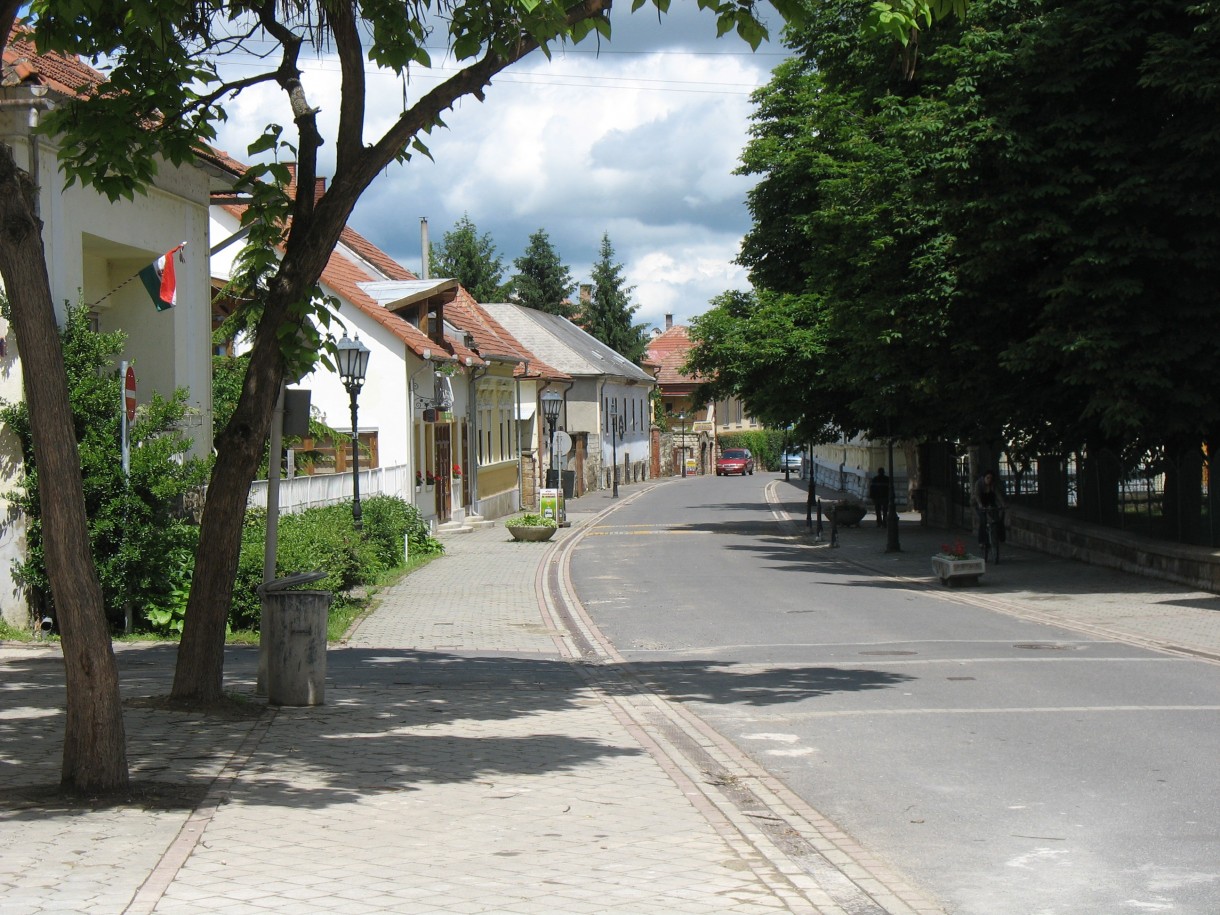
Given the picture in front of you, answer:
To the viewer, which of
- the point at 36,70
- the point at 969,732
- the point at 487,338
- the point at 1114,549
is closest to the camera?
the point at 969,732

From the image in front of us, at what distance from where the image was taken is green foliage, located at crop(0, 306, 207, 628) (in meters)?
15.1

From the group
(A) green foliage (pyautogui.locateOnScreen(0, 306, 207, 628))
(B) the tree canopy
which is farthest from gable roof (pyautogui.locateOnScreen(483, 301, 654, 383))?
(A) green foliage (pyautogui.locateOnScreen(0, 306, 207, 628))

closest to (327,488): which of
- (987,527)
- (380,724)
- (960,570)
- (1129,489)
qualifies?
(960,570)

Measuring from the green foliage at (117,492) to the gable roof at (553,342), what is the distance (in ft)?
180

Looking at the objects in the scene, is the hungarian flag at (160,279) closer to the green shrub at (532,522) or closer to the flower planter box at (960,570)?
the flower planter box at (960,570)

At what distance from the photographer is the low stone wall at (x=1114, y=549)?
19.6 meters

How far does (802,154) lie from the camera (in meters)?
36.0

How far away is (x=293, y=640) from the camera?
34.2 feet

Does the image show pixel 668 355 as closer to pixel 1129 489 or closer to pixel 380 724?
pixel 1129 489

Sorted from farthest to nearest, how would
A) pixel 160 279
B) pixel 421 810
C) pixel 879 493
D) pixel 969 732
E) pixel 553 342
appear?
pixel 553 342
pixel 879 493
pixel 160 279
pixel 969 732
pixel 421 810

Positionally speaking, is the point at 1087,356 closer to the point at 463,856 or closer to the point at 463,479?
the point at 463,856

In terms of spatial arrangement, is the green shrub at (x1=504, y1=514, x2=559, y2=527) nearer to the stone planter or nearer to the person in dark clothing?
the stone planter

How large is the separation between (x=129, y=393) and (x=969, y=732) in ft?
32.4

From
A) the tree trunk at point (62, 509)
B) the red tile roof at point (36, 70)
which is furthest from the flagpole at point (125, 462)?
the tree trunk at point (62, 509)
